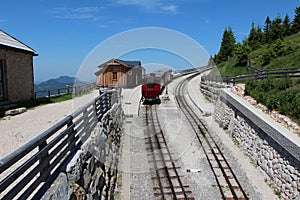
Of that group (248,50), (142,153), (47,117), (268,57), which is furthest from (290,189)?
(248,50)

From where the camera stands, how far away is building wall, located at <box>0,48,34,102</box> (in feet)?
43.0

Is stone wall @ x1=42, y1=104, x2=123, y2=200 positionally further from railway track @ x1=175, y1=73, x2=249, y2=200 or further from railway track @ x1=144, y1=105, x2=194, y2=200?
railway track @ x1=175, y1=73, x2=249, y2=200

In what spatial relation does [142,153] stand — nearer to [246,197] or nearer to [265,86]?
[246,197]

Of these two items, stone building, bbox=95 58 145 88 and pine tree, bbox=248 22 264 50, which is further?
pine tree, bbox=248 22 264 50

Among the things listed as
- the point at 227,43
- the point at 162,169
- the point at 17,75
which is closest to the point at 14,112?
the point at 17,75

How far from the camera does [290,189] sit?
23.0ft

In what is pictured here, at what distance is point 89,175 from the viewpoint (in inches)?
221

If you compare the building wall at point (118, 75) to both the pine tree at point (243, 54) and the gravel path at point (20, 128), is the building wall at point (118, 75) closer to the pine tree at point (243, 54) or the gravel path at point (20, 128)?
Answer: the gravel path at point (20, 128)

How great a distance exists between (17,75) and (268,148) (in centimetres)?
1389

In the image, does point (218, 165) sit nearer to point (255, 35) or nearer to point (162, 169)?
point (162, 169)

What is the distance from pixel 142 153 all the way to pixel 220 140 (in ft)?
14.3

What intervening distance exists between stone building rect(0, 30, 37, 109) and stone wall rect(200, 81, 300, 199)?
12.4 meters

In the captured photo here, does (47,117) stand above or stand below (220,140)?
above

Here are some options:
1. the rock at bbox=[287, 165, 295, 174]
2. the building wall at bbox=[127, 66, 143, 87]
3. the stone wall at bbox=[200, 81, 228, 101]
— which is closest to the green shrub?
the rock at bbox=[287, 165, 295, 174]
